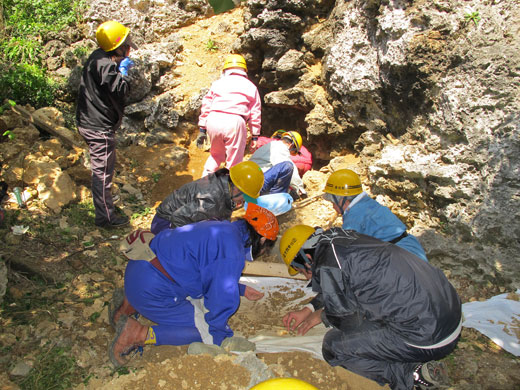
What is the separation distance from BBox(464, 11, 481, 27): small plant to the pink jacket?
250 cm

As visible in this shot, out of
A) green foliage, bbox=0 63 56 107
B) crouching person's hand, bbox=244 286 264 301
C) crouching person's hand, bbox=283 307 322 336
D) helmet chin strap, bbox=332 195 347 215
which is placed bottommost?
crouching person's hand, bbox=283 307 322 336

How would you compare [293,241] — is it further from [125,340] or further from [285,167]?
[285,167]

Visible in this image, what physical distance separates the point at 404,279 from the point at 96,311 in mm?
2455

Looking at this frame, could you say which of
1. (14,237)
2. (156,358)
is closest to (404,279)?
(156,358)

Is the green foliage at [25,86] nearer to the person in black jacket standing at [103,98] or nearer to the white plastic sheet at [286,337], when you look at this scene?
the person in black jacket standing at [103,98]

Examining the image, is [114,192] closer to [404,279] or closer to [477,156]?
[404,279]

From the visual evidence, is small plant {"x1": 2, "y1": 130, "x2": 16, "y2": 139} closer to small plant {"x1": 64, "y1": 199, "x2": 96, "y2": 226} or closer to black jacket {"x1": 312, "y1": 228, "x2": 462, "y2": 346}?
small plant {"x1": 64, "y1": 199, "x2": 96, "y2": 226}

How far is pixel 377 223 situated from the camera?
117 inches

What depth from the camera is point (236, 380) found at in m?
2.18

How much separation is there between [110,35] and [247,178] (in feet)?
7.12

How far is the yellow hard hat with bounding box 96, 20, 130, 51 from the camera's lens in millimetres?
3623

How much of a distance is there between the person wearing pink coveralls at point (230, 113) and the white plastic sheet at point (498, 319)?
3112 millimetres

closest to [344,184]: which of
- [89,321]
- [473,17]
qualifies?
[473,17]

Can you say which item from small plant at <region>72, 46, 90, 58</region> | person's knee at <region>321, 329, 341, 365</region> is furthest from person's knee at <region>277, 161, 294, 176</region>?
small plant at <region>72, 46, 90, 58</region>
